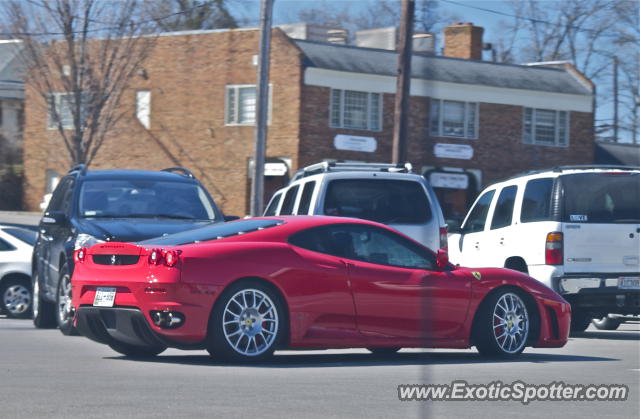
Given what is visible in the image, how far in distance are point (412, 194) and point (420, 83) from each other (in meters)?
27.9

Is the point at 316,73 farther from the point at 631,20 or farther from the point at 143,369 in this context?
the point at 143,369

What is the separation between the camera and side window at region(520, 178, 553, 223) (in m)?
14.8

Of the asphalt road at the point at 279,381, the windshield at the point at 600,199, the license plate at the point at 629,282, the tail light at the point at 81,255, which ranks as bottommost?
the asphalt road at the point at 279,381

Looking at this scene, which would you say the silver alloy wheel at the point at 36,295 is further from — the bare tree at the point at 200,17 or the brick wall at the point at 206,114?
the bare tree at the point at 200,17

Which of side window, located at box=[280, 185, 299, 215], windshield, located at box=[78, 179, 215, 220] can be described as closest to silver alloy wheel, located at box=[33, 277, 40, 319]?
windshield, located at box=[78, 179, 215, 220]

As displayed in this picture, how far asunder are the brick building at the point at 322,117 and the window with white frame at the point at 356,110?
46 mm

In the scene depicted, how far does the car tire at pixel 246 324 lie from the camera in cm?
995

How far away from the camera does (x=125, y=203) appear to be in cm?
1423

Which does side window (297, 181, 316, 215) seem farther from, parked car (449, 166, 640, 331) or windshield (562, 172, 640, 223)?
windshield (562, 172, 640, 223)

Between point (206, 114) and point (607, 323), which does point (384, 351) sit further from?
point (206, 114)

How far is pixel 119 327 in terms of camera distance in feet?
34.0

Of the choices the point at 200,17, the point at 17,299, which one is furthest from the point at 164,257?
→ the point at 200,17

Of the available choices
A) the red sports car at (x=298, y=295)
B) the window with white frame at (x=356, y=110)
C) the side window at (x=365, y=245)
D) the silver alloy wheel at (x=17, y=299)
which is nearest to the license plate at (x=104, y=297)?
the red sports car at (x=298, y=295)

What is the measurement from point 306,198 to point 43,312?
374 centimetres
